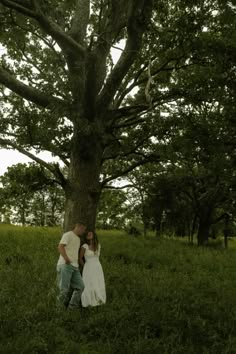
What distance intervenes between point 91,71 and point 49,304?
16.5ft

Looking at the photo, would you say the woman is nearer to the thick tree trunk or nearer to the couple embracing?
the couple embracing

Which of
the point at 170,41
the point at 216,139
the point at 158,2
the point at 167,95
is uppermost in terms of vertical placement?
the point at 158,2

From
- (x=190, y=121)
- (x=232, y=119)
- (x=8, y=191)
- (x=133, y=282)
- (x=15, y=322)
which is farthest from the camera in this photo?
(x=8, y=191)

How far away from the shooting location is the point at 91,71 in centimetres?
942

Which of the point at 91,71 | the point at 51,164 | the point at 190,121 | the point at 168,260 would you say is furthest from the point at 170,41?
the point at 168,260

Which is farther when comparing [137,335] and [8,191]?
[8,191]

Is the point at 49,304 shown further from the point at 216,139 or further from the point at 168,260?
the point at 168,260

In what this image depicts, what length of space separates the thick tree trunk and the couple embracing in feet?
1.75

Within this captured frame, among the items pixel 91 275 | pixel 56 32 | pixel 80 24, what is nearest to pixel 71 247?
pixel 91 275

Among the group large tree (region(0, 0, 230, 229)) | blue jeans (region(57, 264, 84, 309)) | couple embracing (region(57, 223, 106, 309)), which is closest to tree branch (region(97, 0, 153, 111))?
large tree (region(0, 0, 230, 229))

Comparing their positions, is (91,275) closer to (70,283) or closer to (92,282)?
(92,282)

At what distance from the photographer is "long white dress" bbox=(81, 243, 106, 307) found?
9884 mm

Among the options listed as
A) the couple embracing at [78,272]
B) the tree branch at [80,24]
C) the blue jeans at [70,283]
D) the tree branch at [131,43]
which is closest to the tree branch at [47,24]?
the tree branch at [80,24]

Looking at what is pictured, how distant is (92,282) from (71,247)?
42.6 inches
